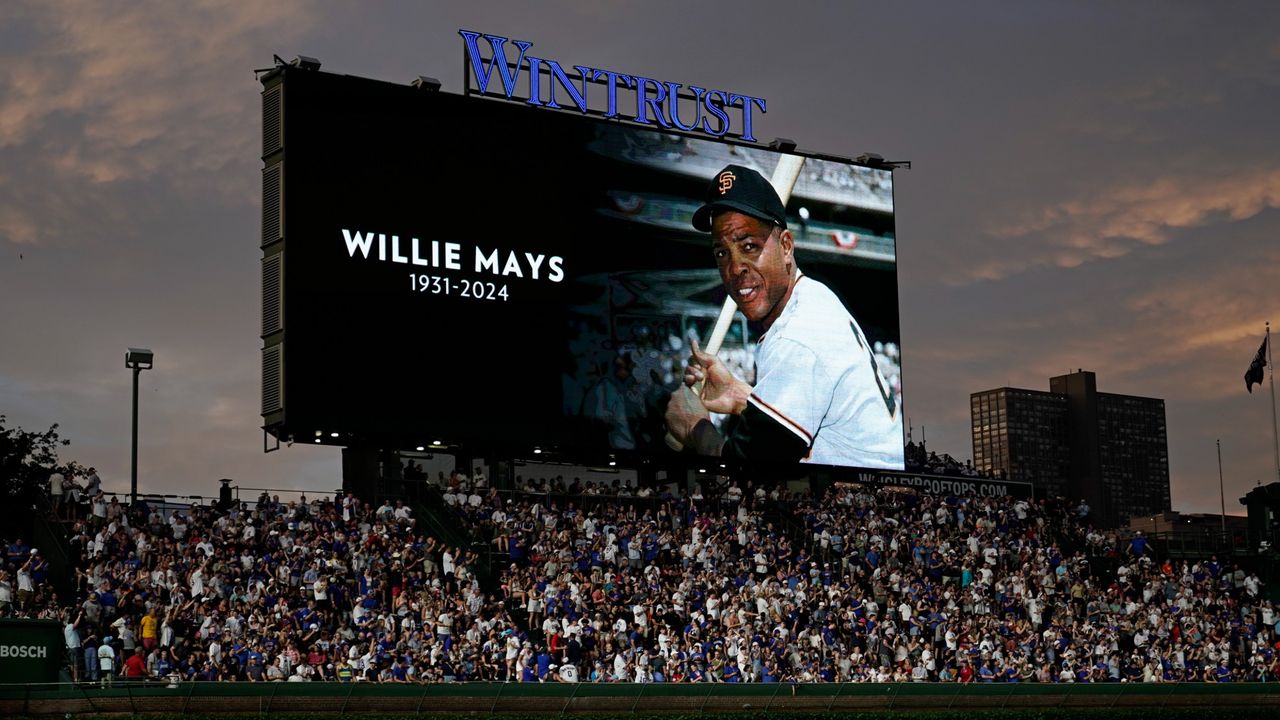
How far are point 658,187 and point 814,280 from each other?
536cm

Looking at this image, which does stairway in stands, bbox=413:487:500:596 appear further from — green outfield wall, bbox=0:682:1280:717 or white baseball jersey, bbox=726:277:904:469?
green outfield wall, bbox=0:682:1280:717

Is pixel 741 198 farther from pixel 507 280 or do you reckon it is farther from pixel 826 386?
pixel 507 280

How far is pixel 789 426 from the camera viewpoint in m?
49.0

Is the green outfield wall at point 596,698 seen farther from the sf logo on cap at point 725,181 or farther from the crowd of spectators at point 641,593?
the sf logo on cap at point 725,181

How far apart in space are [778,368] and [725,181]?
5413 millimetres

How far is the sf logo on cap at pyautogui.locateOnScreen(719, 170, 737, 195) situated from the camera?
49.3 m

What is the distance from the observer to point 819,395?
4966cm

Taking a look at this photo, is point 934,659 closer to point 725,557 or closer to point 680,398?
point 725,557

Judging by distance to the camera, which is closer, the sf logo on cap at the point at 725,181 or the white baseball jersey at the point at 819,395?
the white baseball jersey at the point at 819,395

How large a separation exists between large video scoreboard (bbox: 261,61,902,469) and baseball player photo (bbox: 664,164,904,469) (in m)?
Result: 0.10

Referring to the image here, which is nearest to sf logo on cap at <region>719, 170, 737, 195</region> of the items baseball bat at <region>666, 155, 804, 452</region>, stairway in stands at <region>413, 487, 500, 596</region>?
baseball bat at <region>666, 155, 804, 452</region>

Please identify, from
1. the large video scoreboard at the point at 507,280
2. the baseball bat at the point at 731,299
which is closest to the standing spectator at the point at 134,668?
the large video scoreboard at the point at 507,280

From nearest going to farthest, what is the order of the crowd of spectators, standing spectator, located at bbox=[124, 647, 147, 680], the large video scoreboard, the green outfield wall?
the green outfield wall, standing spectator, located at bbox=[124, 647, 147, 680], the crowd of spectators, the large video scoreboard

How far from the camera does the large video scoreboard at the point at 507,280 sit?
42.9m
